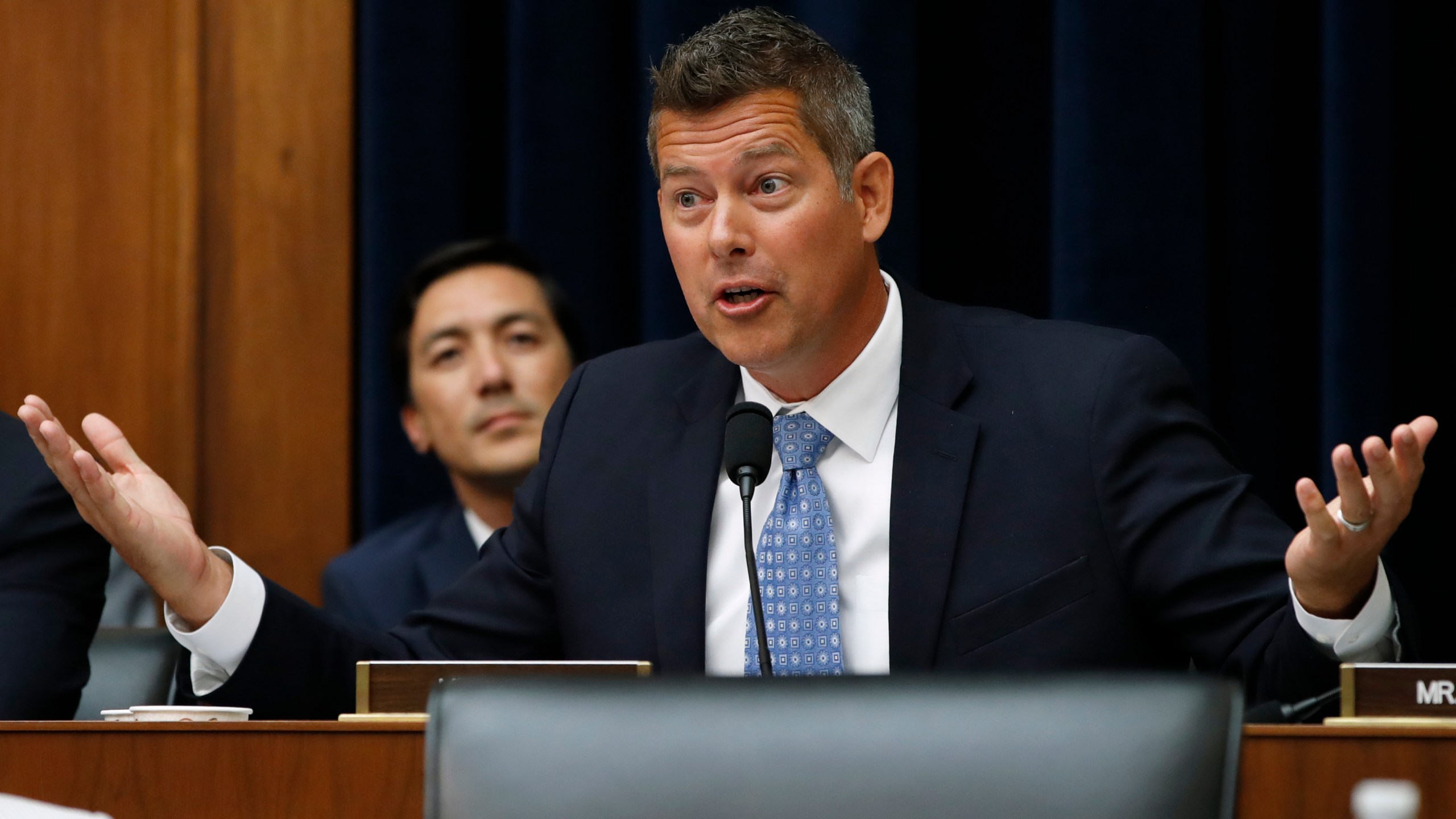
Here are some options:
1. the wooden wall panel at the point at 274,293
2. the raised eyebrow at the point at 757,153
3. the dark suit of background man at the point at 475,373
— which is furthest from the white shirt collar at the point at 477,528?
the raised eyebrow at the point at 757,153

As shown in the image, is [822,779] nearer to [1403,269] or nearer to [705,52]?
Answer: [705,52]

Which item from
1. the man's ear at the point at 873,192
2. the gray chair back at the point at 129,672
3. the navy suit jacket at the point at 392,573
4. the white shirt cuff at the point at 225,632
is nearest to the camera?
the white shirt cuff at the point at 225,632

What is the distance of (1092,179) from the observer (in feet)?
7.98

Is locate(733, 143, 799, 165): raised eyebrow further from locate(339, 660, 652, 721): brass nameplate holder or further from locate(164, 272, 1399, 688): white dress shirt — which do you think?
locate(339, 660, 652, 721): brass nameplate holder

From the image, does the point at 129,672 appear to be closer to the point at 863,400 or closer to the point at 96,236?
the point at 863,400

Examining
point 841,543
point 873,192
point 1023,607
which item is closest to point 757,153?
point 873,192

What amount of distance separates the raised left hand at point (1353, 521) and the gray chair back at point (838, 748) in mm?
538

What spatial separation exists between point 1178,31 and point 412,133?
1266 mm

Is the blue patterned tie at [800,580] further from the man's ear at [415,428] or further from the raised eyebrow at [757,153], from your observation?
the man's ear at [415,428]

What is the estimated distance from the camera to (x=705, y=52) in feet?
5.49

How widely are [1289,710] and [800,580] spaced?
513mm

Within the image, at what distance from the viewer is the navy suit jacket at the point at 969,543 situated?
1.50m

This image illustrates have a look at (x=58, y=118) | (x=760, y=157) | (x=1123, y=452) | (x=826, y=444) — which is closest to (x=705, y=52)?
(x=760, y=157)

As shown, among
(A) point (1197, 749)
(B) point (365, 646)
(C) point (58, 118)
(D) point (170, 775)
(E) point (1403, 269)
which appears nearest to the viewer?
(A) point (1197, 749)
